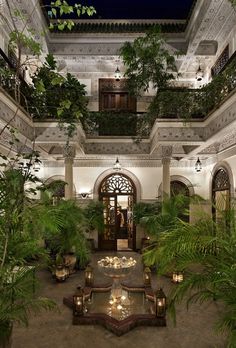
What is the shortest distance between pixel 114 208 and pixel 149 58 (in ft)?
18.9

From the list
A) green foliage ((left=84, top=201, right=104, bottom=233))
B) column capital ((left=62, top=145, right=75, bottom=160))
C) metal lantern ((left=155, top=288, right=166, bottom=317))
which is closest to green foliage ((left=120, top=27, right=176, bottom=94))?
column capital ((left=62, top=145, right=75, bottom=160))

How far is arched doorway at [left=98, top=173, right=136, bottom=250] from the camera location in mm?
11016

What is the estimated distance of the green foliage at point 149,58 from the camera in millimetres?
8250

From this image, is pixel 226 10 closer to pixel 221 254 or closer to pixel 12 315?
pixel 221 254

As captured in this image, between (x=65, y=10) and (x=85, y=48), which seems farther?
(x=85, y=48)

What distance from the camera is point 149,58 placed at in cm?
841

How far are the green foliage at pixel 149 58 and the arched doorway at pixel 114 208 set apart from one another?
160 inches

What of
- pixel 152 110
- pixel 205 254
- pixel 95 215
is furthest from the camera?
pixel 95 215

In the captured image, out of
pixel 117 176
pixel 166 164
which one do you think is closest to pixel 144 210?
pixel 117 176

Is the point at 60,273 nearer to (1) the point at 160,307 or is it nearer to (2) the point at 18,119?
(1) the point at 160,307

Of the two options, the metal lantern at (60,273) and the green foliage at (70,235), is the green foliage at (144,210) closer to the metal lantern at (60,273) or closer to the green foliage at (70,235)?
the green foliage at (70,235)

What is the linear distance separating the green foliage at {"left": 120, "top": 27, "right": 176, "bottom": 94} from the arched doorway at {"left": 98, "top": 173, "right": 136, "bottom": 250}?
406 cm

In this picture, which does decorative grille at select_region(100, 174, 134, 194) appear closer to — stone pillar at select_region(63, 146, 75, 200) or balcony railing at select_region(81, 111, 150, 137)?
balcony railing at select_region(81, 111, 150, 137)

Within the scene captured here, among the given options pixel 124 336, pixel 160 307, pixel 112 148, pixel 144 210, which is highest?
pixel 112 148
